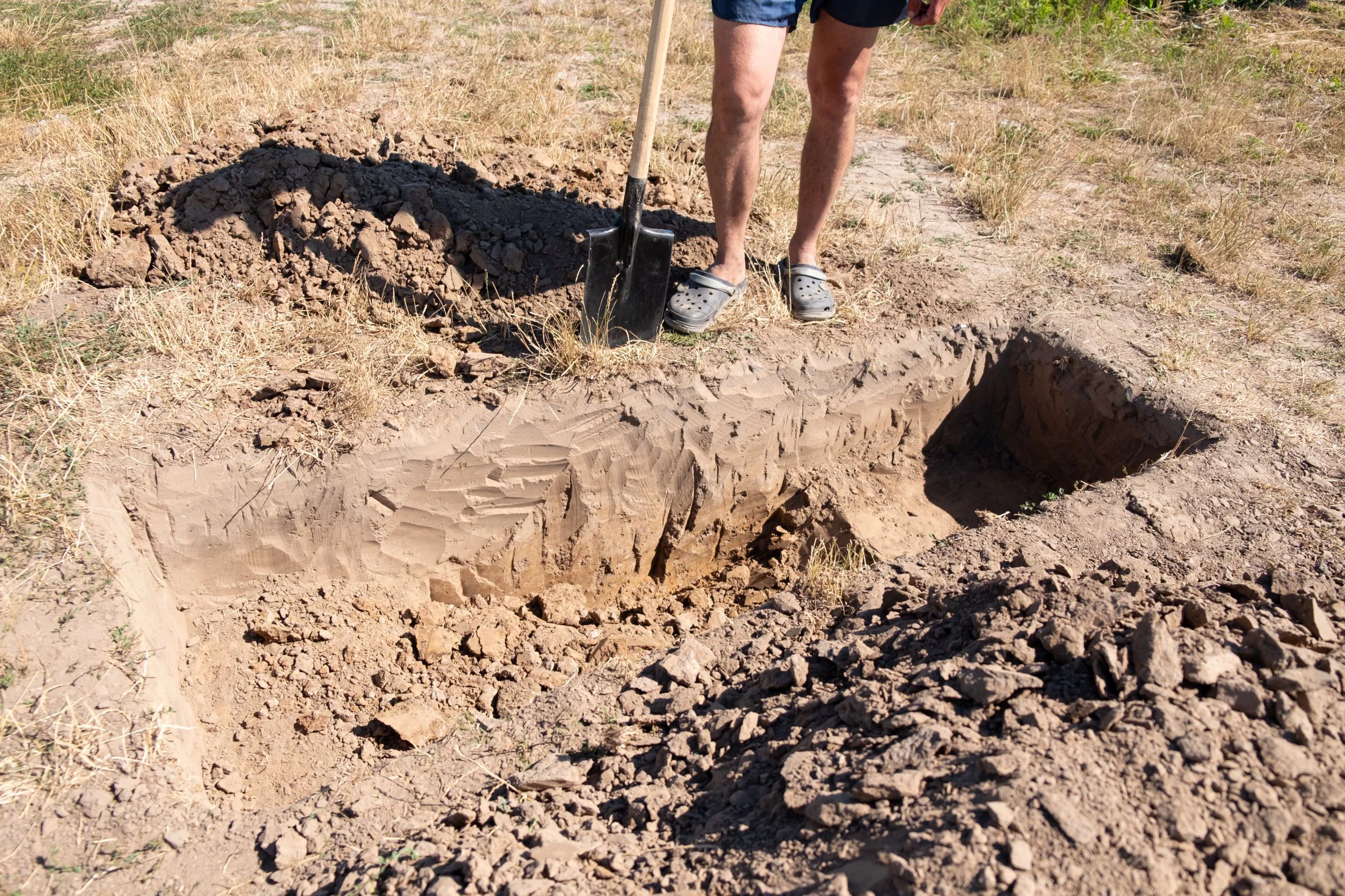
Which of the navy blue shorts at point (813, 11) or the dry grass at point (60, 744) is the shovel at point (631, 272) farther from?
the dry grass at point (60, 744)

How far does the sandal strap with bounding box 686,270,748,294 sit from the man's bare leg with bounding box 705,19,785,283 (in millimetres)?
24

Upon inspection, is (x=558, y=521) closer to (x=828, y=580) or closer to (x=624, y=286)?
(x=624, y=286)

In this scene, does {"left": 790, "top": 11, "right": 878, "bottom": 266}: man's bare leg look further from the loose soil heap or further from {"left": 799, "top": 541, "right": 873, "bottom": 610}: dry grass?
{"left": 799, "top": 541, "right": 873, "bottom": 610}: dry grass

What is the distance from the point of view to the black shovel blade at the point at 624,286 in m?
3.26

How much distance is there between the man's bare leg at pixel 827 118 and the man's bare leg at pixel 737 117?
0.22 feet

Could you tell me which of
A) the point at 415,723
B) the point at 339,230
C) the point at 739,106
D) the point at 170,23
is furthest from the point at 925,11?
the point at 170,23

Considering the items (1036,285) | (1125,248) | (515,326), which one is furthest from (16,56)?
(1125,248)

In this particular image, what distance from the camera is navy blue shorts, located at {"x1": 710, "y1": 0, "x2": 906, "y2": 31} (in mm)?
2875

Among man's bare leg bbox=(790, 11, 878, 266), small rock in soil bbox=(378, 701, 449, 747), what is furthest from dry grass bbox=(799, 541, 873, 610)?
man's bare leg bbox=(790, 11, 878, 266)

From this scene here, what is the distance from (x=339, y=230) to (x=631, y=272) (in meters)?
1.20

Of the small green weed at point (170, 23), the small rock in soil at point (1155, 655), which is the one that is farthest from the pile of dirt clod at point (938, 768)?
the small green weed at point (170, 23)

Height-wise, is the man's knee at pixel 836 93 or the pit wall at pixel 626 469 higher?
the man's knee at pixel 836 93

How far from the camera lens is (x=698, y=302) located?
348 centimetres

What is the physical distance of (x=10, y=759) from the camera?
217 centimetres
